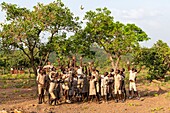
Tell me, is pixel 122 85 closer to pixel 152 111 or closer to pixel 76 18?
pixel 152 111

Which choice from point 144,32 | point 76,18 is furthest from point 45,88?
point 144,32

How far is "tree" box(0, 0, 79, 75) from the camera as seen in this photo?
18.9 meters

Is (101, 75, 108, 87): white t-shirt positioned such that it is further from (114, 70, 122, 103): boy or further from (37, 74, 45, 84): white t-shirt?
(37, 74, 45, 84): white t-shirt

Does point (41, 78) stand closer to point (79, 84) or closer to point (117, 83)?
point (79, 84)

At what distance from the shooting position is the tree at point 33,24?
18875mm

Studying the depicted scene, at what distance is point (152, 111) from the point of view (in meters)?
13.3

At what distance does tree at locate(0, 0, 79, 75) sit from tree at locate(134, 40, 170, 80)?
13.0 meters

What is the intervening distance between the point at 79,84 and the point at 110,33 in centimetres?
1258

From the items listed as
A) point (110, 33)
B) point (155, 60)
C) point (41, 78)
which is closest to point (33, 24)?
point (41, 78)

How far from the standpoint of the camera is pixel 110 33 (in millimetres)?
27672

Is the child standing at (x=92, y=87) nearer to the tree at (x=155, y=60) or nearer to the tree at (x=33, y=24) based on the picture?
the tree at (x=33, y=24)

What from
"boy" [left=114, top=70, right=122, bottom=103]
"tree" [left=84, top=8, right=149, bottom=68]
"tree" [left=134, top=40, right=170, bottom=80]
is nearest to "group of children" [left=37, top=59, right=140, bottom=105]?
"boy" [left=114, top=70, right=122, bottom=103]

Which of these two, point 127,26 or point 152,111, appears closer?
point 152,111

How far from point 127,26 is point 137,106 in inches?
569
